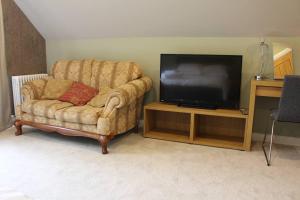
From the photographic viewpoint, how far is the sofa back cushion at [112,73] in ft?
11.6

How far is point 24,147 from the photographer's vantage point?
3.11 m

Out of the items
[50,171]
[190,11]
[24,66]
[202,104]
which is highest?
[190,11]

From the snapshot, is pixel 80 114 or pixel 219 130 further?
pixel 219 130

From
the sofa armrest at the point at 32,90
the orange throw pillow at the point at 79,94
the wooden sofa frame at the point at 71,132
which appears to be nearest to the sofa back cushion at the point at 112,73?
the orange throw pillow at the point at 79,94

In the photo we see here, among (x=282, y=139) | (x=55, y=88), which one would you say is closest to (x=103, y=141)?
(x=55, y=88)

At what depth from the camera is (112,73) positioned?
3652mm

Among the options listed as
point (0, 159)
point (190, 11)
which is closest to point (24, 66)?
point (0, 159)

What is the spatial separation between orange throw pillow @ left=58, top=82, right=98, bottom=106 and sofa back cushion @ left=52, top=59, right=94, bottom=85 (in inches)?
7.5

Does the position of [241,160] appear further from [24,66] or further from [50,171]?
[24,66]

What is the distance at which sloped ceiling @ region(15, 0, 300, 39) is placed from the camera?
2.99 metres

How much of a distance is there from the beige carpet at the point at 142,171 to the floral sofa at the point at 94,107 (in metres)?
0.23

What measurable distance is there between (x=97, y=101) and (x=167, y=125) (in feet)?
3.52

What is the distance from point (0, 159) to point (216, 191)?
2.17 metres

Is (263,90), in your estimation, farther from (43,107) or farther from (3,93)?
(3,93)
